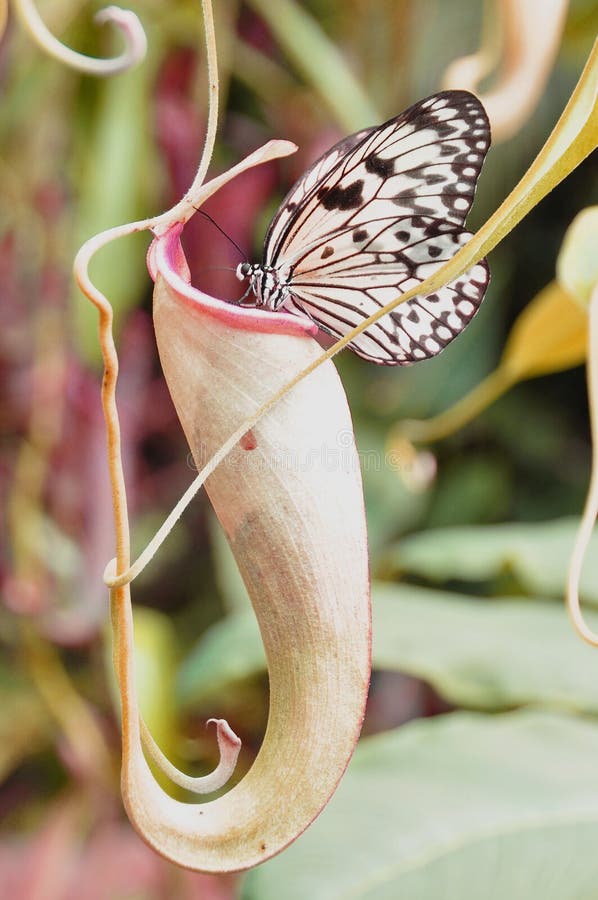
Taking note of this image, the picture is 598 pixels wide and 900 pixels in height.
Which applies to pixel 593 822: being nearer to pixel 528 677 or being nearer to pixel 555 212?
pixel 528 677

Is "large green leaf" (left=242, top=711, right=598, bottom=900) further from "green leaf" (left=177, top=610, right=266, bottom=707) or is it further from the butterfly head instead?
the butterfly head

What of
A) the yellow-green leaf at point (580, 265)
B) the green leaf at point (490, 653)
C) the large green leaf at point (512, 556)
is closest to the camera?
the yellow-green leaf at point (580, 265)

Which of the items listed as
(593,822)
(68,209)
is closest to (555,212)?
(68,209)

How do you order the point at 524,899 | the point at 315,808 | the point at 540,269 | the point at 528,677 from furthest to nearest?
the point at 540,269
the point at 528,677
the point at 524,899
the point at 315,808

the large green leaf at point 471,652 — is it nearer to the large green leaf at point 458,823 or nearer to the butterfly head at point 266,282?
the large green leaf at point 458,823

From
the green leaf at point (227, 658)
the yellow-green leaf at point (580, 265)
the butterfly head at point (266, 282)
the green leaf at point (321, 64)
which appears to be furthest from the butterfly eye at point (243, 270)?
the green leaf at point (321, 64)

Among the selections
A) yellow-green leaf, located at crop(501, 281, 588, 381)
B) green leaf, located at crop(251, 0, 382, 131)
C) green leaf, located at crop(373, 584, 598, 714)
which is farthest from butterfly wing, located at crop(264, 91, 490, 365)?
green leaf, located at crop(251, 0, 382, 131)

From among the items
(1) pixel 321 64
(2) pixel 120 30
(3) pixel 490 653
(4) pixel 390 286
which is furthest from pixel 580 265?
(1) pixel 321 64

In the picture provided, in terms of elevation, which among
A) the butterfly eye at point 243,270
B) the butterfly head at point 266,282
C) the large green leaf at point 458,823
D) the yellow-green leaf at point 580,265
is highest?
the butterfly eye at point 243,270
